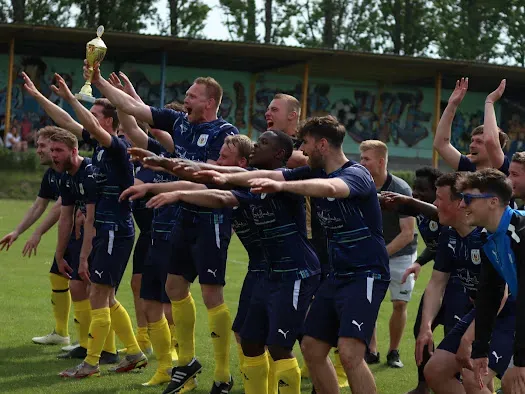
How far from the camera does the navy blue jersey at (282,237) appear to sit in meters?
7.40

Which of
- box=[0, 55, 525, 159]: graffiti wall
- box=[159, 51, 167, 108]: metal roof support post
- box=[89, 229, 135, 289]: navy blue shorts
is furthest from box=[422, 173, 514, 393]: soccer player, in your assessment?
box=[0, 55, 525, 159]: graffiti wall

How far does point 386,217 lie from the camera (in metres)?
11.1

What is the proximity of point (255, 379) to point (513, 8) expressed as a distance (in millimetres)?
54078

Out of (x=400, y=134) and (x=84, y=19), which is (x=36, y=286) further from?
(x=84, y=19)

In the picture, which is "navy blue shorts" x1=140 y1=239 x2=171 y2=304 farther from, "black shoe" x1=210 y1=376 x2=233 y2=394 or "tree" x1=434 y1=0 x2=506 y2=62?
"tree" x1=434 y1=0 x2=506 y2=62

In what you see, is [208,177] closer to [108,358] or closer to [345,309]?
[345,309]

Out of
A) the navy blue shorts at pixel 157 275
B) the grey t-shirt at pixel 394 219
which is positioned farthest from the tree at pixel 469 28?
the navy blue shorts at pixel 157 275

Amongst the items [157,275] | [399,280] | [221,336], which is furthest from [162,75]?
[221,336]

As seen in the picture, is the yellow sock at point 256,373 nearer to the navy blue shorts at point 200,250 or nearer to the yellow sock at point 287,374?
the yellow sock at point 287,374

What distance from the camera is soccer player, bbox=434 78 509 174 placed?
8.06 metres

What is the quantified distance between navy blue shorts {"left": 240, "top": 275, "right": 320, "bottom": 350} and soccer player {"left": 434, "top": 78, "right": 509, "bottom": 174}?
186cm

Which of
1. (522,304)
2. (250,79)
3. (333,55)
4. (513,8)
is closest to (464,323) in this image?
(522,304)

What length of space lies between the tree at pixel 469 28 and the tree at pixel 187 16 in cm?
1409

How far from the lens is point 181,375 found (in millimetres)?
8477
